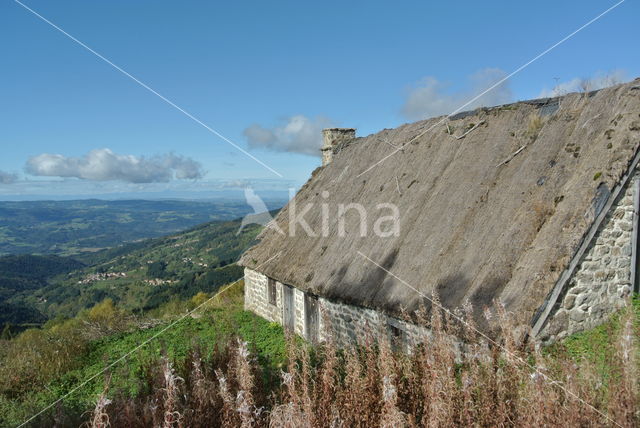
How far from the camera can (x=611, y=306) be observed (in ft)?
24.5

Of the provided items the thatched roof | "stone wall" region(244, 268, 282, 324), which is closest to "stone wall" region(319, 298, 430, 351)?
the thatched roof

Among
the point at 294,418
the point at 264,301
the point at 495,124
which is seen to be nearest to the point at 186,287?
the point at 264,301

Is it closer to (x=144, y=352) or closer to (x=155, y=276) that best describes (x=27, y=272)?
(x=155, y=276)

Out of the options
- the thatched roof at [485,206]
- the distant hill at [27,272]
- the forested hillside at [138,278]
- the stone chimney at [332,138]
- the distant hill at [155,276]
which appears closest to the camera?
the thatched roof at [485,206]

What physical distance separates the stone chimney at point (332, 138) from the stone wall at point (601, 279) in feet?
38.5

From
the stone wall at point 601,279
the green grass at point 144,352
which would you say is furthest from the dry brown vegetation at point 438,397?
the stone wall at point 601,279

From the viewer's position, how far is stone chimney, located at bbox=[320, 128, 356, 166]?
59.1 feet

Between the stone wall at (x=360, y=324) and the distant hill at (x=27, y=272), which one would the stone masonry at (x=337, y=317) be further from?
the distant hill at (x=27, y=272)

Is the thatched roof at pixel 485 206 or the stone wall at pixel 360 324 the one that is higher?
the thatched roof at pixel 485 206

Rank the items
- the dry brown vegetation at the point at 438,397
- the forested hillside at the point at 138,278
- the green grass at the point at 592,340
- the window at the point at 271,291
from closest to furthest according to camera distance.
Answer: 1. the dry brown vegetation at the point at 438,397
2. the green grass at the point at 592,340
3. the window at the point at 271,291
4. the forested hillside at the point at 138,278

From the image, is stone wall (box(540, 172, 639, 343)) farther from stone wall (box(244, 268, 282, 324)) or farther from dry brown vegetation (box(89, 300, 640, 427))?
stone wall (box(244, 268, 282, 324))

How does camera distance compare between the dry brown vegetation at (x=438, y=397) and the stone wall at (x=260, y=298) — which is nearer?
the dry brown vegetation at (x=438, y=397)

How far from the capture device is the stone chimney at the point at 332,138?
59.1 ft

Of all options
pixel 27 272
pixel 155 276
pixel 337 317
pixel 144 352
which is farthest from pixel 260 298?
pixel 27 272
